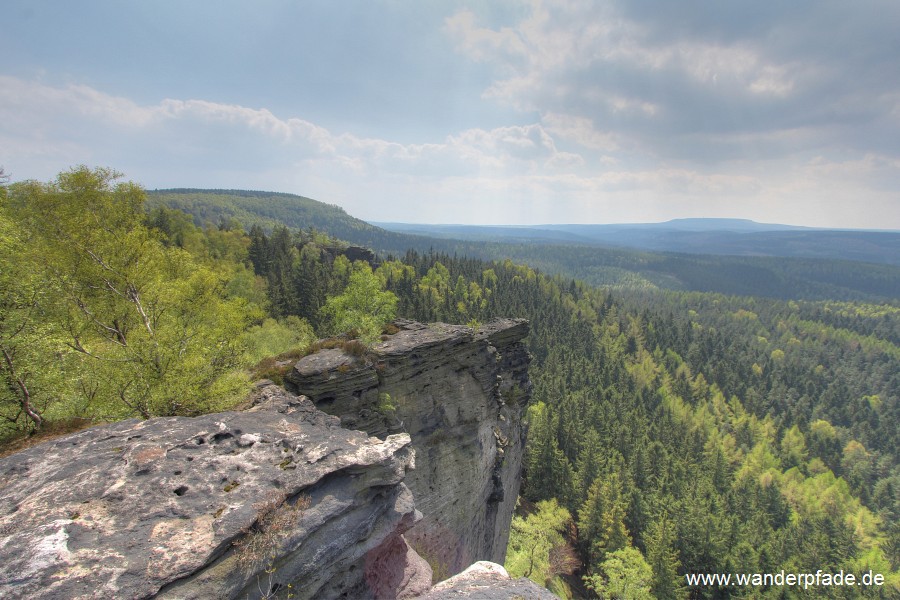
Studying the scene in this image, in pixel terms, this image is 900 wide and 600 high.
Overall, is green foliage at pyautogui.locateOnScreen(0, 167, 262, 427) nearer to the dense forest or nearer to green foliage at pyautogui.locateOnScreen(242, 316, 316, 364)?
the dense forest

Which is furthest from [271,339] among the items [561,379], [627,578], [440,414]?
[561,379]

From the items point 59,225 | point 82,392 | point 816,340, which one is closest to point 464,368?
point 82,392

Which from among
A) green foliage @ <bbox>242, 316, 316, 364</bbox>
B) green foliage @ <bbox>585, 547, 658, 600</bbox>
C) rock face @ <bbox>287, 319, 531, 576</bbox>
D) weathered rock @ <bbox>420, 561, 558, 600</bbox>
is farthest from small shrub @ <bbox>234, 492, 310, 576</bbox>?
green foliage @ <bbox>585, 547, 658, 600</bbox>

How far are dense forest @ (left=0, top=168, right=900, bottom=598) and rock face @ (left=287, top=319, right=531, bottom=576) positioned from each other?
10.5 feet

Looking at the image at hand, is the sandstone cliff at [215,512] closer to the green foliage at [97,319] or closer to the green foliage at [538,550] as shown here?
the green foliage at [97,319]

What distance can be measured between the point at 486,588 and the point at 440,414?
768 inches

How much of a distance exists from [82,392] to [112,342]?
2661 millimetres

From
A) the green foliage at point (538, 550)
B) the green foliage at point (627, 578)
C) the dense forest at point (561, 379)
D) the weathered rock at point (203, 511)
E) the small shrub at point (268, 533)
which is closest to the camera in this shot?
the weathered rock at point (203, 511)

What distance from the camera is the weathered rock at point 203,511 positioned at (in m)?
7.61

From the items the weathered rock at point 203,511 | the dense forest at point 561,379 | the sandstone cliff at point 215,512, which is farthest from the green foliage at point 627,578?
the weathered rock at point 203,511

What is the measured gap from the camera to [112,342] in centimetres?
1741

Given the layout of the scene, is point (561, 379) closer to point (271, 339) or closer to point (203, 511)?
point (271, 339)

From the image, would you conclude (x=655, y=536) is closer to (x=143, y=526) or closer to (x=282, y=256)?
(x=143, y=526)

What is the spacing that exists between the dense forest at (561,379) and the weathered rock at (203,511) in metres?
5.17
